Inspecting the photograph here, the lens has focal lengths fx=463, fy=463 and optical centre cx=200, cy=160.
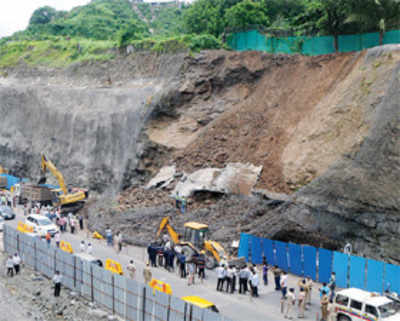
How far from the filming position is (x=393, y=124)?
22.4 meters

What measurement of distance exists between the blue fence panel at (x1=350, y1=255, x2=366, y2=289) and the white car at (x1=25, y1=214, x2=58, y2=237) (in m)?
18.3

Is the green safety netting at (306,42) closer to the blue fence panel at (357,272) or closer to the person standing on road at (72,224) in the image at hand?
the blue fence panel at (357,272)

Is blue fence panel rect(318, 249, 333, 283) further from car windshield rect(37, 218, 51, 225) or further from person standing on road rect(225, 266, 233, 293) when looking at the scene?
car windshield rect(37, 218, 51, 225)

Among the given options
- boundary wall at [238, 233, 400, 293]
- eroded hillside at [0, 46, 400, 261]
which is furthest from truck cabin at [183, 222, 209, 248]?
boundary wall at [238, 233, 400, 293]

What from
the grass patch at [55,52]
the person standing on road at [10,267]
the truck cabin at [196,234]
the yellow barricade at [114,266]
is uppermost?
the grass patch at [55,52]

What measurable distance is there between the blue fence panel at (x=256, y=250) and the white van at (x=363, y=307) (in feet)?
26.3

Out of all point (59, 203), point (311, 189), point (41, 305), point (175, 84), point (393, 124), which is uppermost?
point (175, 84)

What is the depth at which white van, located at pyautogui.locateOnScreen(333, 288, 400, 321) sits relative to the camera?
603 inches

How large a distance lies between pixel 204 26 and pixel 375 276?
38.6 m

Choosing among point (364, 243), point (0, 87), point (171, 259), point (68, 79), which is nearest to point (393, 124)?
point (364, 243)

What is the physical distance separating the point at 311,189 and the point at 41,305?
14.5 metres

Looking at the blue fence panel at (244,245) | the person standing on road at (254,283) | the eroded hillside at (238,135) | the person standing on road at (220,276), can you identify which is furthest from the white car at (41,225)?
the person standing on road at (254,283)

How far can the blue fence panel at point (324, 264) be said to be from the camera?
2142 cm

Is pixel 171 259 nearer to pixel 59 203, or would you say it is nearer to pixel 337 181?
pixel 337 181
